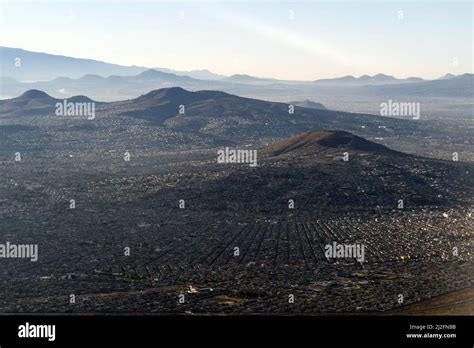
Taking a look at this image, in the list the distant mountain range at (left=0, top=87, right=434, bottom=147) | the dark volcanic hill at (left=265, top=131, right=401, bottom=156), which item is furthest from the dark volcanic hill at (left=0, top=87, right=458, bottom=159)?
the dark volcanic hill at (left=265, top=131, right=401, bottom=156)

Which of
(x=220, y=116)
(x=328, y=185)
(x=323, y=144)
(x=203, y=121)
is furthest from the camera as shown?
(x=220, y=116)

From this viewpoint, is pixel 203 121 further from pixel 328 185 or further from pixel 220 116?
pixel 328 185

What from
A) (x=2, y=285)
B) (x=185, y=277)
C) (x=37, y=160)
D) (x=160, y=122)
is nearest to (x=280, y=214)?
(x=185, y=277)

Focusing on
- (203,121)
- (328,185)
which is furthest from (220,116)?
(328,185)

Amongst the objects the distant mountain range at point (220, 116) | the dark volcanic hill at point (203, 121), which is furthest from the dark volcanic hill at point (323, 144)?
the distant mountain range at point (220, 116)

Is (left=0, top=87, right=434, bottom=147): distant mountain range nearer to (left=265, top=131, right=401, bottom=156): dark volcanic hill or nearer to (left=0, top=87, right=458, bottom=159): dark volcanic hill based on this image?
(left=0, top=87, right=458, bottom=159): dark volcanic hill

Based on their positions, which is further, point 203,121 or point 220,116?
point 220,116

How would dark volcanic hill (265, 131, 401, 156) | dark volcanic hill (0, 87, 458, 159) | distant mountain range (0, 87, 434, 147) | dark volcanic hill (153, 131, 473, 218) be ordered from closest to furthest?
dark volcanic hill (153, 131, 473, 218), dark volcanic hill (265, 131, 401, 156), dark volcanic hill (0, 87, 458, 159), distant mountain range (0, 87, 434, 147)

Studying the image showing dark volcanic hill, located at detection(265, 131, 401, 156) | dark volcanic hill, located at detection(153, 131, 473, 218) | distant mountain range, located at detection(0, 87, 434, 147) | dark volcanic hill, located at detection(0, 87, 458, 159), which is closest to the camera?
dark volcanic hill, located at detection(153, 131, 473, 218)

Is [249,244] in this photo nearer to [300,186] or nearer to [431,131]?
[300,186]

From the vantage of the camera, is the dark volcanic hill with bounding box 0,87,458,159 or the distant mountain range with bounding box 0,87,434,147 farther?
the distant mountain range with bounding box 0,87,434,147

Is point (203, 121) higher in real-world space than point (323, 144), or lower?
higher
